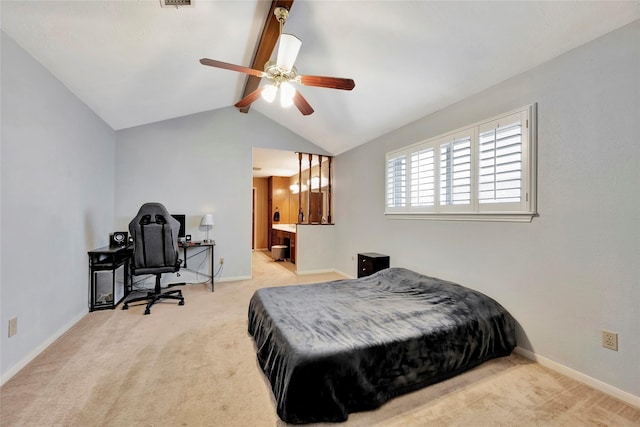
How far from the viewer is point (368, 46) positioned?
251 cm

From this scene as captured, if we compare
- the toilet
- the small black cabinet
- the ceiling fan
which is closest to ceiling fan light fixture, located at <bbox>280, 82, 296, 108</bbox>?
the ceiling fan

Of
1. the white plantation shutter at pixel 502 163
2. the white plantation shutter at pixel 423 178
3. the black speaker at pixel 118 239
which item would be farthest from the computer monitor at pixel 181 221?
the white plantation shutter at pixel 502 163

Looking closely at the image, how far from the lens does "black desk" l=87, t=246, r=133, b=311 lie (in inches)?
124

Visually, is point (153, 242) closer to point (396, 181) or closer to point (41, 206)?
point (41, 206)

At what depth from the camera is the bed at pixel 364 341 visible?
1470mm

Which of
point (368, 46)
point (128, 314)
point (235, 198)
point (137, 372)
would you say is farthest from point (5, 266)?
point (368, 46)

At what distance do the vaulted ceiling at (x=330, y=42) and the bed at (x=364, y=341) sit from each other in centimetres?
215

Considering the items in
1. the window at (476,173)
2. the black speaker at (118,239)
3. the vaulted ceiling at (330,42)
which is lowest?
the black speaker at (118,239)

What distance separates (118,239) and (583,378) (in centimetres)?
533

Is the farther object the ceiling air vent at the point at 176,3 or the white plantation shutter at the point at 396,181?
the white plantation shutter at the point at 396,181

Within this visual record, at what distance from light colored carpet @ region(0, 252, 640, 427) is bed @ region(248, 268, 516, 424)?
122 mm

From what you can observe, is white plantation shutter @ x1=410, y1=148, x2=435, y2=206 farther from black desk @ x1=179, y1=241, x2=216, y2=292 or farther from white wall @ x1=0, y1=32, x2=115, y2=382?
white wall @ x1=0, y1=32, x2=115, y2=382

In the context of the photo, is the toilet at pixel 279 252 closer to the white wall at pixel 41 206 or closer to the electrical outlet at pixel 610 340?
the white wall at pixel 41 206

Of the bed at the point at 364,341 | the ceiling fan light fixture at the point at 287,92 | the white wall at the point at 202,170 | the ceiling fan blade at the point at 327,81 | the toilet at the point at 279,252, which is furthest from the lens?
the toilet at the point at 279,252
